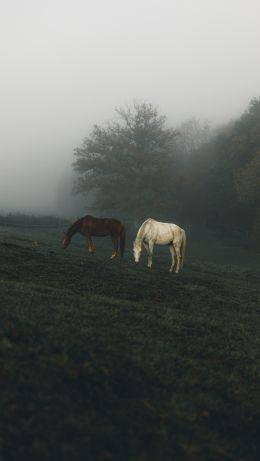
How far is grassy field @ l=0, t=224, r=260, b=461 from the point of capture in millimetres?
6625

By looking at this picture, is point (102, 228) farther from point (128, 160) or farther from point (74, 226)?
point (128, 160)

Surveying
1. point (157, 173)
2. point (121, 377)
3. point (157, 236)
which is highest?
point (157, 173)

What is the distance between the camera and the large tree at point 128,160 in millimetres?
57509

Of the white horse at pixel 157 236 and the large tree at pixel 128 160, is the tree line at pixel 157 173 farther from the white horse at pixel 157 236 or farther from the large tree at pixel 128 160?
the white horse at pixel 157 236

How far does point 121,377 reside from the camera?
8547mm

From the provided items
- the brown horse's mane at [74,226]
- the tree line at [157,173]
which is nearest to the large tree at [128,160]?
the tree line at [157,173]

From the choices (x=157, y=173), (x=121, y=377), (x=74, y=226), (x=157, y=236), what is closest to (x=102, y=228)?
(x=74, y=226)

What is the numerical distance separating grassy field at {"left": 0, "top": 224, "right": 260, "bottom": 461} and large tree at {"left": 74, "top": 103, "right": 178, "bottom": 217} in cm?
4211

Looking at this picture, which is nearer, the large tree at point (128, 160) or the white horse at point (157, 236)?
the white horse at point (157, 236)

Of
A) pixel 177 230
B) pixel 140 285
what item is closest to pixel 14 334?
pixel 140 285

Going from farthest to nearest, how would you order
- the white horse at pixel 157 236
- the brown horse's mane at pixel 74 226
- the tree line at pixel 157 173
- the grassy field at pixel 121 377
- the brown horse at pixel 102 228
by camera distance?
the tree line at pixel 157 173
the brown horse's mane at pixel 74 226
the brown horse at pixel 102 228
the white horse at pixel 157 236
the grassy field at pixel 121 377

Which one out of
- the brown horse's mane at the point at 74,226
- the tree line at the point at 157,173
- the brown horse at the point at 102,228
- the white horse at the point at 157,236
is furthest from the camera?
the tree line at the point at 157,173

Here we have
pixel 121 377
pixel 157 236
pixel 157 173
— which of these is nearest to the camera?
pixel 121 377

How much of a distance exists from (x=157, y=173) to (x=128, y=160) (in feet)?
14.1
